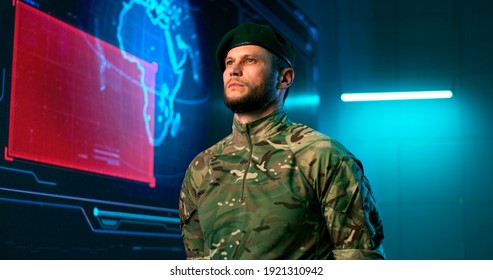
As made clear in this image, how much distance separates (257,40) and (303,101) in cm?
486

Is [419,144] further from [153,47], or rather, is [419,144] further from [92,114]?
[92,114]

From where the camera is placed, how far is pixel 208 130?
15.9 feet

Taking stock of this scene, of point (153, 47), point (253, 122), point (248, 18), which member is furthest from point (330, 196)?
point (248, 18)

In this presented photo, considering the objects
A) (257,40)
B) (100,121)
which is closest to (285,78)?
(257,40)

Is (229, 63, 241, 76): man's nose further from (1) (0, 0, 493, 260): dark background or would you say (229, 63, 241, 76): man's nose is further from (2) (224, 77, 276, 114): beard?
(1) (0, 0, 493, 260): dark background

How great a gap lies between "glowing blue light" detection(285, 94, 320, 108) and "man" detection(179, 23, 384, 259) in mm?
4084

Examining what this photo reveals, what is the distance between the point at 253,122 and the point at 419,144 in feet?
19.1

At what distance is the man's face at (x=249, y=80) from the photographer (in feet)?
6.48

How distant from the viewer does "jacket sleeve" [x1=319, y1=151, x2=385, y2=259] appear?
1.82 meters

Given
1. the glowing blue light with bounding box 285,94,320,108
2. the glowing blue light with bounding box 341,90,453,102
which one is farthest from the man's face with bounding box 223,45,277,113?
the glowing blue light with bounding box 341,90,453,102

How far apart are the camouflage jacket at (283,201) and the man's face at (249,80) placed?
6 centimetres

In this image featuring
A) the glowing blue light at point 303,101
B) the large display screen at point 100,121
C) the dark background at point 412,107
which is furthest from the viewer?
the dark background at point 412,107
